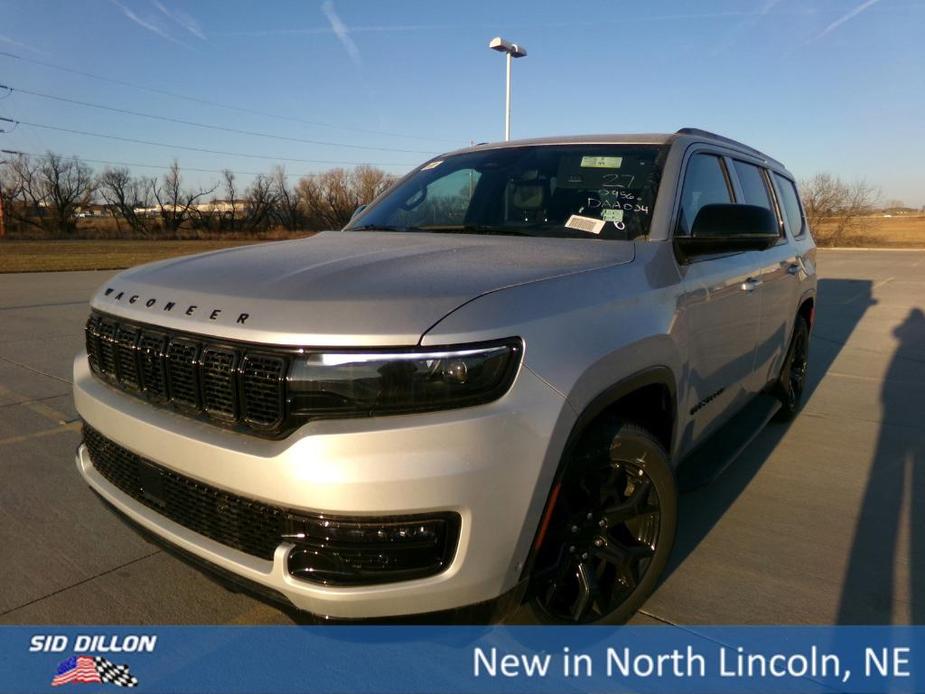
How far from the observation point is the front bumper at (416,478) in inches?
68.3

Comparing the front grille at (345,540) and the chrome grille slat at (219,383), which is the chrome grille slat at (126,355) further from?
the front grille at (345,540)

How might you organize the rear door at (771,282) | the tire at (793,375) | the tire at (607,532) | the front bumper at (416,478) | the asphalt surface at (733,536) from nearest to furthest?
the front bumper at (416,478), the tire at (607,532), the asphalt surface at (733,536), the rear door at (771,282), the tire at (793,375)

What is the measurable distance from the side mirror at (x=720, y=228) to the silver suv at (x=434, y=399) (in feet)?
0.04

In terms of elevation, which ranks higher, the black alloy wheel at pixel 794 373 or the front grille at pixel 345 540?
the front grille at pixel 345 540

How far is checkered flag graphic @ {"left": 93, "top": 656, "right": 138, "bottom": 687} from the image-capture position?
225 cm

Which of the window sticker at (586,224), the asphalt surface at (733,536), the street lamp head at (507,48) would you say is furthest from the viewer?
the street lamp head at (507,48)

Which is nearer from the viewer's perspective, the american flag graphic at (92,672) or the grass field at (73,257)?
the american flag graphic at (92,672)

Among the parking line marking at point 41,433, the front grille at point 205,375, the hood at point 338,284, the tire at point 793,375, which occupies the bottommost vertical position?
the parking line marking at point 41,433

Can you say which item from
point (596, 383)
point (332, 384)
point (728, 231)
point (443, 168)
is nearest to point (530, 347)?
point (596, 383)

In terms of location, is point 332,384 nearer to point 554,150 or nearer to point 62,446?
point 554,150

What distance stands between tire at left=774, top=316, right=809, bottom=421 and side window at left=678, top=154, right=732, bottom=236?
186 centimetres

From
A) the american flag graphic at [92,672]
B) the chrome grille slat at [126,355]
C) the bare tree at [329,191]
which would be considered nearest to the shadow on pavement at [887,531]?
the american flag graphic at [92,672]

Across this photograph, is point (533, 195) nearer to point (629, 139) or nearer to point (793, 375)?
point (629, 139)

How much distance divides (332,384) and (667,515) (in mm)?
1434
